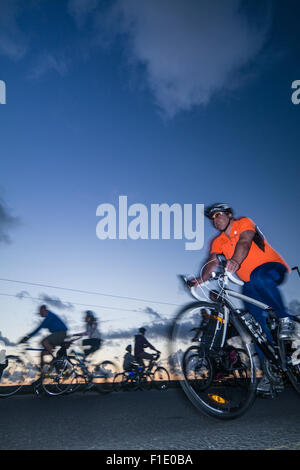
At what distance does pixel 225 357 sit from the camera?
140 inches

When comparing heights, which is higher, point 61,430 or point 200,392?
point 200,392

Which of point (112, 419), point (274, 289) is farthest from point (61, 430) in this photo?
point (274, 289)

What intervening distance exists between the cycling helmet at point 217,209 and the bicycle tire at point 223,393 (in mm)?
1174

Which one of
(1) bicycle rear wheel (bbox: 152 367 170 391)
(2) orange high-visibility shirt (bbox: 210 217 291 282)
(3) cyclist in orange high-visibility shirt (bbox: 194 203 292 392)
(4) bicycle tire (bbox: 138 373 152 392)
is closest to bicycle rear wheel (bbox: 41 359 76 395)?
(4) bicycle tire (bbox: 138 373 152 392)

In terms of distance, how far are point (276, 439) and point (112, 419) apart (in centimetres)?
169

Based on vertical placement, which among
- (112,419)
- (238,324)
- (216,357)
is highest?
(238,324)

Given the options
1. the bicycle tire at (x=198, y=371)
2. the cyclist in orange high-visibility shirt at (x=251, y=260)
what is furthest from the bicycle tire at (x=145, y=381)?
the bicycle tire at (x=198, y=371)

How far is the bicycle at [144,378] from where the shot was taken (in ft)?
37.5

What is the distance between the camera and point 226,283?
3.74 m

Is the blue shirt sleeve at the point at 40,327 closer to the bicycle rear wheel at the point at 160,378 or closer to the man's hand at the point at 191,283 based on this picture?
the bicycle rear wheel at the point at 160,378

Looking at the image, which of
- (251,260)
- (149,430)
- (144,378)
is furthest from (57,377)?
(251,260)

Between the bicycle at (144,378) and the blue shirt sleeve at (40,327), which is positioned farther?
the bicycle at (144,378)

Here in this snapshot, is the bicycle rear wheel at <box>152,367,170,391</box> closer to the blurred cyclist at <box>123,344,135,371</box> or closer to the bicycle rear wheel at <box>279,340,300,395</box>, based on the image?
the blurred cyclist at <box>123,344,135,371</box>

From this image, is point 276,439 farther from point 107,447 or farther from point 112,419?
point 112,419
